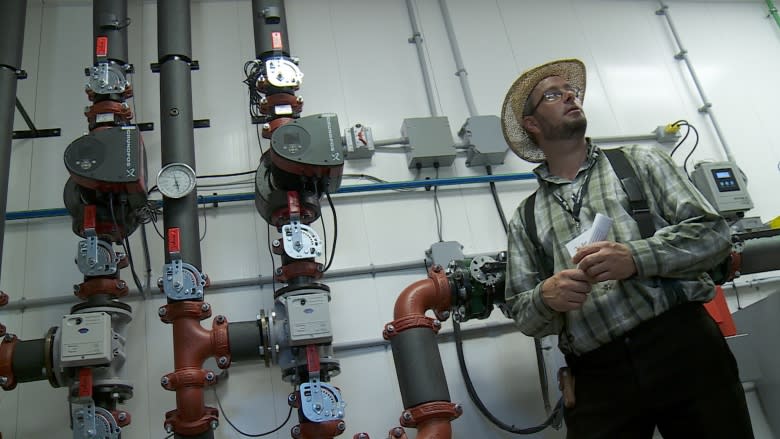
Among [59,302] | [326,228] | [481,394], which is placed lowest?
[481,394]

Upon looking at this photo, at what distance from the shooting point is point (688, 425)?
1.50 metres

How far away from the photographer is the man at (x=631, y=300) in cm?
149

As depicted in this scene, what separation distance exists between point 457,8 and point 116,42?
190cm

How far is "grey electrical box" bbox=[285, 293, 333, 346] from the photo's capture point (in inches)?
80.4

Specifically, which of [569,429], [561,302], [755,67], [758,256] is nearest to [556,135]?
[561,302]

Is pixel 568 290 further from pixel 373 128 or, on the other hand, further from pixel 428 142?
pixel 373 128

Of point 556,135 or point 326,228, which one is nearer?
point 556,135

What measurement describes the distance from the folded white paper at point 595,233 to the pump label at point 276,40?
1583mm

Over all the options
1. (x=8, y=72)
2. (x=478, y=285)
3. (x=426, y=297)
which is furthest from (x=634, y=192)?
(x=8, y=72)

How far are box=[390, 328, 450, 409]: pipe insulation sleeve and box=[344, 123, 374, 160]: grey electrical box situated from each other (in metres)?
1.11

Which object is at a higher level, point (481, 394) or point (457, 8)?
point (457, 8)

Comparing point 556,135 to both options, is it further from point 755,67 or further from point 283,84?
point 755,67

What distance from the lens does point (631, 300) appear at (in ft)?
5.25

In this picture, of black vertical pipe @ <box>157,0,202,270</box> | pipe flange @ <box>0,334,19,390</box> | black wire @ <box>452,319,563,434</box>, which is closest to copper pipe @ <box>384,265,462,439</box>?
black wire @ <box>452,319,563,434</box>
